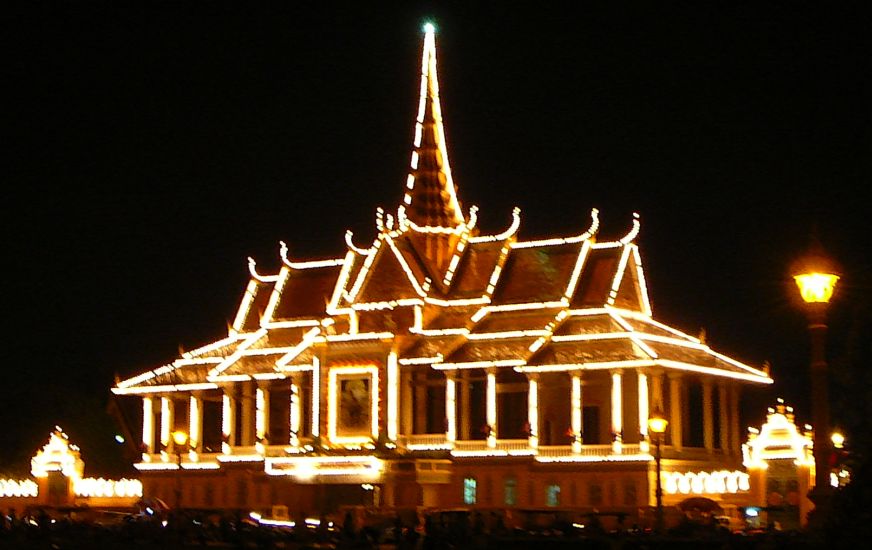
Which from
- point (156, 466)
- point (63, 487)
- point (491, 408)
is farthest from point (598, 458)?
point (63, 487)

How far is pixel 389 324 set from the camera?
58.1 meters

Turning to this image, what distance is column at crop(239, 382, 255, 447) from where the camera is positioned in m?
63.2

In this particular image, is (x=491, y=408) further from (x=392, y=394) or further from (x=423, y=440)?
(x=392, y=394)

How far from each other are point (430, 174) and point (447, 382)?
10.8 m

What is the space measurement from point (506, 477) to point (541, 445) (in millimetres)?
2174

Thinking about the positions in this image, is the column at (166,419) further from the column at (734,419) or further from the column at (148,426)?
the column at (734,419)

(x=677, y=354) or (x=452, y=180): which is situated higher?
(x=452, y=180)

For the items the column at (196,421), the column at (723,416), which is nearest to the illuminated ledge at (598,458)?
the column at (723,416)

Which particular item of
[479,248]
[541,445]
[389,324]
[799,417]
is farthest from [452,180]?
[799,417]

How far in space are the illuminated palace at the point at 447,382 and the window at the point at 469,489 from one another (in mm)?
50

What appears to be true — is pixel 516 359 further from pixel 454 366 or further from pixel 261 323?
pixel 261 323

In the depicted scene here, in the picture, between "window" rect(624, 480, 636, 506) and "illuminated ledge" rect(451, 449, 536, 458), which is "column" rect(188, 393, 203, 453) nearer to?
"illuminated ledge" rect(451, 449, 536, 458)

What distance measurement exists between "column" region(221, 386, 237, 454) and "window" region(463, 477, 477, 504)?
11143mm

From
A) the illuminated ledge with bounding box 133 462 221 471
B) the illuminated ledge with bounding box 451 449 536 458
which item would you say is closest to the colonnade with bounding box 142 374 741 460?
the illuminated ledge with bounding box 451 449 536 458
